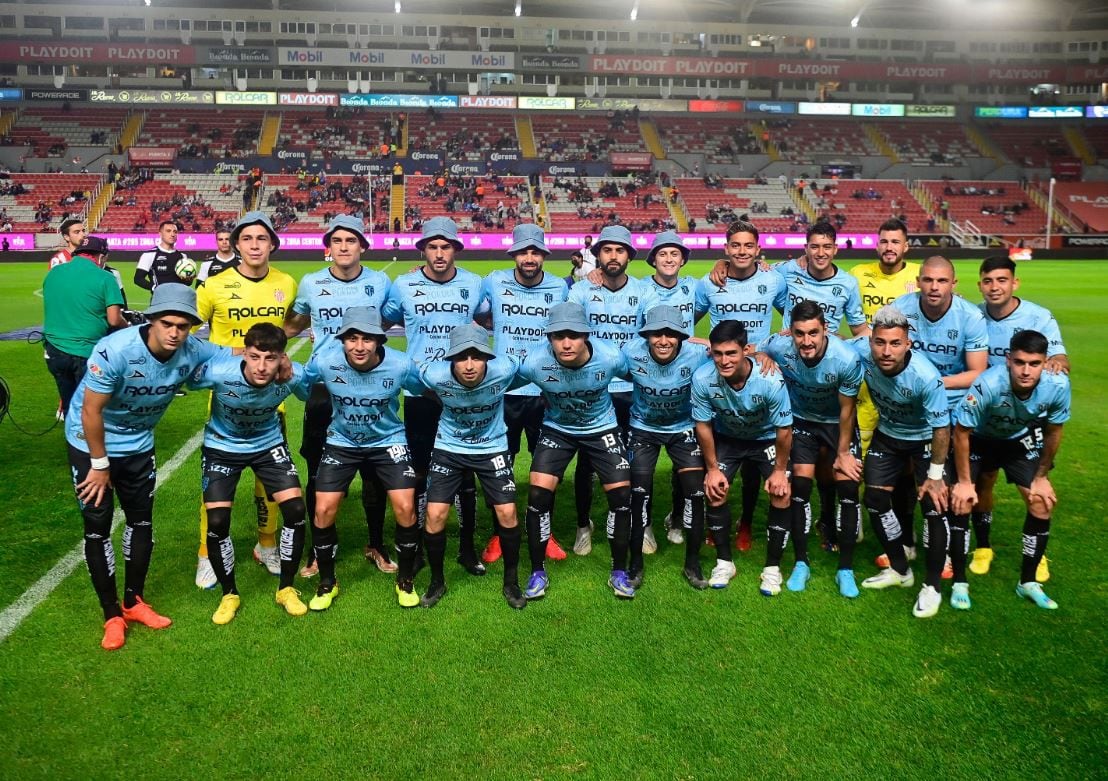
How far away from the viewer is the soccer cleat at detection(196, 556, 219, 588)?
6.18 meters

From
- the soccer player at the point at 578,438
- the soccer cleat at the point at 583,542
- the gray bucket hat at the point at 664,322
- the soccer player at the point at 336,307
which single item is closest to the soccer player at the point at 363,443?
the soccer player at the point at 336,307

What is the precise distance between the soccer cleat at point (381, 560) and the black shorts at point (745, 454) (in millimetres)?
2764

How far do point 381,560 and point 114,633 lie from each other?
6.42 feet

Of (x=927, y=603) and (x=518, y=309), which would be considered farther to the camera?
(x=518, y=309)

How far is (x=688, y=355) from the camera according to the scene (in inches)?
251

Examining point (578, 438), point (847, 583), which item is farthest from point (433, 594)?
point (847, 583)

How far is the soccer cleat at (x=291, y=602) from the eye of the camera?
5758 mm

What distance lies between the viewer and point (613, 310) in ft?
22.7

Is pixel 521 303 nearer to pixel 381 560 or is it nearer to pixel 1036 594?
pixel 381 560

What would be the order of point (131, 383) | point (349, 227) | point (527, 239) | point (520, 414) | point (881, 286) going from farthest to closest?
point (881, 286) < point (520, 414) < point (527, 239) < point (349, 227) < point (131, 383)

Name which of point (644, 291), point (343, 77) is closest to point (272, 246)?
point (644, 291)

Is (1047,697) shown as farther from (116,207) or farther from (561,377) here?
(116,207)

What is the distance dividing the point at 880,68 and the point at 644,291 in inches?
2411

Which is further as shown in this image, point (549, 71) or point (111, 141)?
point (549, 71)
